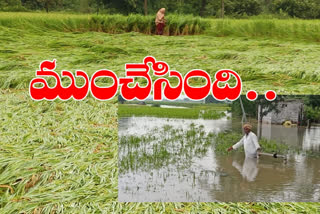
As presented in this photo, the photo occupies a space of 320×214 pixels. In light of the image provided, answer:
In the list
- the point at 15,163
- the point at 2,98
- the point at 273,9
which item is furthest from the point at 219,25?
the point at 273,9

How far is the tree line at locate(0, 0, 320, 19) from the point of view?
56.8 feet

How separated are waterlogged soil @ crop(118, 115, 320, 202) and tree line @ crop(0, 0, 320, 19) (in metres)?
14.7

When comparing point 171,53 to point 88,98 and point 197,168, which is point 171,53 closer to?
point 88,98

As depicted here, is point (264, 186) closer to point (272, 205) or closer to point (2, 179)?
point (272, 205)

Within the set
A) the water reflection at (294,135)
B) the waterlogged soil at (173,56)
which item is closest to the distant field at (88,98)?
the waterlogged soil at (173,56)

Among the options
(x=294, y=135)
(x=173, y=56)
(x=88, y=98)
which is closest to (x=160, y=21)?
(x=173, y=56)

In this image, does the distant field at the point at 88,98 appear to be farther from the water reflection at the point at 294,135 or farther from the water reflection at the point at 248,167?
the water reflection at the point at 294,135

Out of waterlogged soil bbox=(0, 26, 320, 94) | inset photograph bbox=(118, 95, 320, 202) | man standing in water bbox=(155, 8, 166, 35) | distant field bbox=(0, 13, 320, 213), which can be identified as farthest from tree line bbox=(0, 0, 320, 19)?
inset photograph bbox=(118, 95, 320, 202)

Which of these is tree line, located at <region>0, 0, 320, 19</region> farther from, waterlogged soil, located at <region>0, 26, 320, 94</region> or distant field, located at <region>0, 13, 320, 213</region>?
waterlogged soil, located at <region>0, 26, 320, 94</region>

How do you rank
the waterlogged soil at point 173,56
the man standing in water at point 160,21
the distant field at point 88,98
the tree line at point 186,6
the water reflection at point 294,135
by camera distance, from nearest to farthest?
the water reflection at point 294,135, the distant field at point 88,98, the waterlogged soil at point 173,56, the man standing in water at point 160,21, the tree line at point 186,6

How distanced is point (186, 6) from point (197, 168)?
1597 cm

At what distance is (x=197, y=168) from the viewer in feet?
7.82

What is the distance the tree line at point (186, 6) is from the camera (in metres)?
17.3

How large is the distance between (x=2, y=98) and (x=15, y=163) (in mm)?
1692
